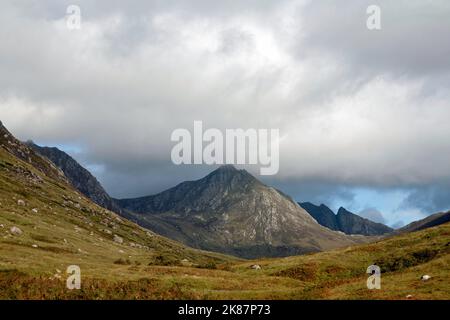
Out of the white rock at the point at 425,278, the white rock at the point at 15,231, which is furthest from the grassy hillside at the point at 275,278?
the white rock at the point at 15,231

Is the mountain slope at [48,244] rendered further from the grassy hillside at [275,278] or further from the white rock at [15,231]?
the grassy hillside at [275,278]

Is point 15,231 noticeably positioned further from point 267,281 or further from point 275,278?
point 267,281

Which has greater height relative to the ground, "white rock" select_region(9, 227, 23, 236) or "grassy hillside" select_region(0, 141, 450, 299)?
"white rock" select_region(9, 227, 23, 236)

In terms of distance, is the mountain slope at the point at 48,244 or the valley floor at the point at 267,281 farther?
the mountain slope at the point at 48,244

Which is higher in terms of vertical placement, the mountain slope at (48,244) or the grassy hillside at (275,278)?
the mountain slope at (48,244)

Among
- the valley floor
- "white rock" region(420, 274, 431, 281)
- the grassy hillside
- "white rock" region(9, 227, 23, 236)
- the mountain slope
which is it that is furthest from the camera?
"white rock" region(9, 227, 23, 236)

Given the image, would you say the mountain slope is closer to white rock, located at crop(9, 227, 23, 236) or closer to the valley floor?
white rock, located at crop(9, 227, 23, 236)

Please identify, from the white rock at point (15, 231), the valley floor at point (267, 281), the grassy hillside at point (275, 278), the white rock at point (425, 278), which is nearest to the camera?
the valley floor at point (267, 281)

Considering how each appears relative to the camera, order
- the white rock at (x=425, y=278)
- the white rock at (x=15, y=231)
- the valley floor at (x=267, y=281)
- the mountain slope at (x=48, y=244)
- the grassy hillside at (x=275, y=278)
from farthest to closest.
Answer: the white rock at (x=15, y=231) → the mountain slope at (x=48, y=244) → the white rock at (x=425, y=278) → the grassy hillside at (x=275, y=278) → the valley floor at (x=267, y=281)

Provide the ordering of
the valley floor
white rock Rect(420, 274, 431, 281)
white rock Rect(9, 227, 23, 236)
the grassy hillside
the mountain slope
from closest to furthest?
the valley floor
the grassy hillside
white rock Rect(420, 274, 431, 281)
the mountain slope
white rock Rect(9, 227, 23, 236)

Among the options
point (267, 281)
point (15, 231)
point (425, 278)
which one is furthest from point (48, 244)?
point (425, 278)

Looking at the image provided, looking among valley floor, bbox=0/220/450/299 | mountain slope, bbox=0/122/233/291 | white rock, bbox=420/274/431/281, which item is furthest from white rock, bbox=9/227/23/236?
white rock, bbox=420/274/431/281

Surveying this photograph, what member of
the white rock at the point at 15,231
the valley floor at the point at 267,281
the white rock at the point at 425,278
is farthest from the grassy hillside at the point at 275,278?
the white rock at the point at 15,231
